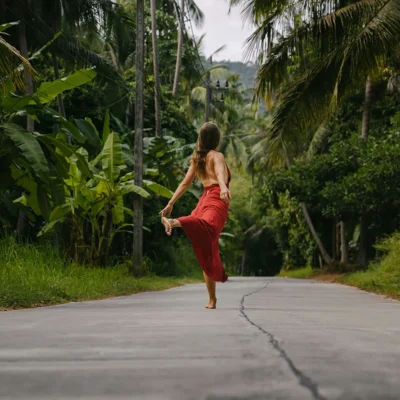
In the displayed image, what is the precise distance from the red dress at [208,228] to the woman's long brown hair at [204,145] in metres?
0.27

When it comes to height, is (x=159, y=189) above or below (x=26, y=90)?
A: below

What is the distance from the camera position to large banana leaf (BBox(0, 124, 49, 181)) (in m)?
11.9

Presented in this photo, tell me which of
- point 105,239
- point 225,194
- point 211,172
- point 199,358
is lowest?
point 199,358

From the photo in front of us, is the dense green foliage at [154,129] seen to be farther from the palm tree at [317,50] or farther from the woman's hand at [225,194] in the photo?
the woman's hand at [225,194]

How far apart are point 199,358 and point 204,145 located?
4682 millimetres

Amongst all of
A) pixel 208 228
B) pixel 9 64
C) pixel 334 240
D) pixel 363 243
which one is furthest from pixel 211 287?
pixel 334 240

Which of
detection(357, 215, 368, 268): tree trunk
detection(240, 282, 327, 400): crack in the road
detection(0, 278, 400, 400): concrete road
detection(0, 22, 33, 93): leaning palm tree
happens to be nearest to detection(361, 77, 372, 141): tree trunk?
detection(357, 215, 368, 268): tree trunk

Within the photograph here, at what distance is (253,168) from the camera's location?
175 ft

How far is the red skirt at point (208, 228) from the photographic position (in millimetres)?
8234

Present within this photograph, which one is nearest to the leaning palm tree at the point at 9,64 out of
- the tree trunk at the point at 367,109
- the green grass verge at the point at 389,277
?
the green grass verge at the point at 389,277

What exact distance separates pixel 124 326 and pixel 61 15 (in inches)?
739

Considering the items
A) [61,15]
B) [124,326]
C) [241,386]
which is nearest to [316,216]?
[61,15]

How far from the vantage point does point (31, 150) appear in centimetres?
1195

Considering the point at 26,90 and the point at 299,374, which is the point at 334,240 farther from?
the point at 299,374
